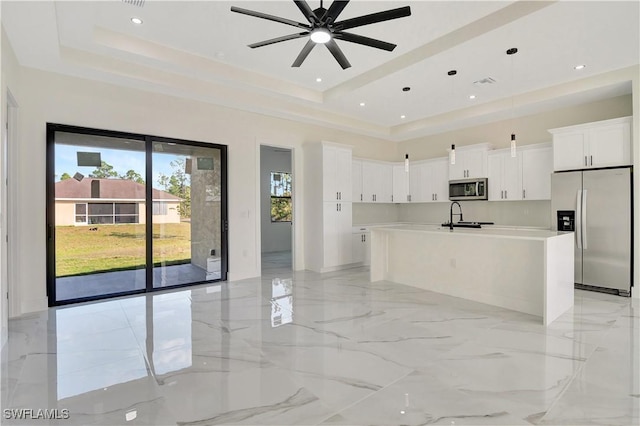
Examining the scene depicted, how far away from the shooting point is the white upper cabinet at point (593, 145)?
4.52m

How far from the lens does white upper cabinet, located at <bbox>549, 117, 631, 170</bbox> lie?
178 inches

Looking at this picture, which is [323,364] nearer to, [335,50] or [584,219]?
[335,50]

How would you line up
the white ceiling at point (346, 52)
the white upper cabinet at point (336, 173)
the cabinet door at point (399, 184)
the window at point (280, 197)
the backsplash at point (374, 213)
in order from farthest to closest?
the window at point (280, 197), the cabinet door at point (399, 184), the backsplash at point (374, 213), the white upper cabinet at point (336, 173), the white ceiling at point (346, 52)

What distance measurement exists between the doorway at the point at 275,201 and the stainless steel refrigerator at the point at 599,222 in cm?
626

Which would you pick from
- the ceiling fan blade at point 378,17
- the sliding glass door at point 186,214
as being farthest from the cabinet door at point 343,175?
the ceiling fan blade at point 378,17

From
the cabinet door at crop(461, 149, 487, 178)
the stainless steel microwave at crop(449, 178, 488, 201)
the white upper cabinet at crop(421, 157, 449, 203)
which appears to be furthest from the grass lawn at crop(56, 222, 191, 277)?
the cabinet door at crop(461, 149, 487, 178)

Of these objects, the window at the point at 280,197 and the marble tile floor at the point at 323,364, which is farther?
the window at the point at 280,197

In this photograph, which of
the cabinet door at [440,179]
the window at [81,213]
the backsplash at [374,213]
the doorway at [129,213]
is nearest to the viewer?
the doorway at [129,213]

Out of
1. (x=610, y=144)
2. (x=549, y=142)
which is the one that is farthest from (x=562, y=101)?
(x=610, y=144)

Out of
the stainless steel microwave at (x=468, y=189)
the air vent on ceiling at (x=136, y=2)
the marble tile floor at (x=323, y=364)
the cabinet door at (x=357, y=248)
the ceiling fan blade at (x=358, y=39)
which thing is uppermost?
the air vent on ceiling at (x=136, y=2)

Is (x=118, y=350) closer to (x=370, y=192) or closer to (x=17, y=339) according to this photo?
(x=17, y=339)

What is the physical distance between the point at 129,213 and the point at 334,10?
3.88m

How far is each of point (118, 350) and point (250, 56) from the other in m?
3.72

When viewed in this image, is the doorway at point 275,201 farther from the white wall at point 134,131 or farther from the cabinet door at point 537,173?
the cabinet door at point 537,173
